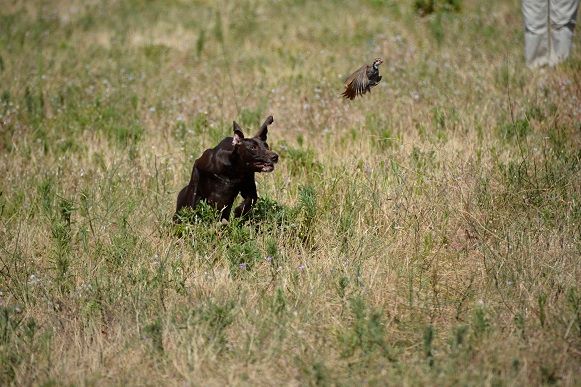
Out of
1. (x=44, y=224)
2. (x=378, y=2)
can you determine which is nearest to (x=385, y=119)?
(x=44, y=224)

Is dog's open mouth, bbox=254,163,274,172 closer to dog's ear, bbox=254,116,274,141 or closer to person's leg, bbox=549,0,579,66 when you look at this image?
dog's ear, bbox=254,116,274,141

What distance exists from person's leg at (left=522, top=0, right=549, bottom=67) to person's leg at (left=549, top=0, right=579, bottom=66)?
90 millimetres

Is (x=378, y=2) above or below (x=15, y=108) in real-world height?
above

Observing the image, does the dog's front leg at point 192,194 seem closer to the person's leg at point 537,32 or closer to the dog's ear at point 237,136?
the dog's ear at point 237,136

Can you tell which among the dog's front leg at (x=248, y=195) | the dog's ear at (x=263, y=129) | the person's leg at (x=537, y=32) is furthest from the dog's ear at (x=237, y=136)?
the person's leg at (x=537, y=32)

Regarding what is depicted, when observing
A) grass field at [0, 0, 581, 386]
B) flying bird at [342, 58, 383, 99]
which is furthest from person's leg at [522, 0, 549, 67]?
flying bird at [342, 58, 383, 99]

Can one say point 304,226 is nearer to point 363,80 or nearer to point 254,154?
point 254,154

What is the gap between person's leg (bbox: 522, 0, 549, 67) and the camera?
9562 millimetres

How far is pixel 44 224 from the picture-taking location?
612cm

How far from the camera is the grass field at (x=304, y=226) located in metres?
4.28

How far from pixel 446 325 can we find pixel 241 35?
837cm

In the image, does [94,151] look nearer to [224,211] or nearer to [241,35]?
[224,211]

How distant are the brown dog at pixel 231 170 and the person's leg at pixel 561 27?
5317 mm

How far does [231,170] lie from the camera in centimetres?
561
